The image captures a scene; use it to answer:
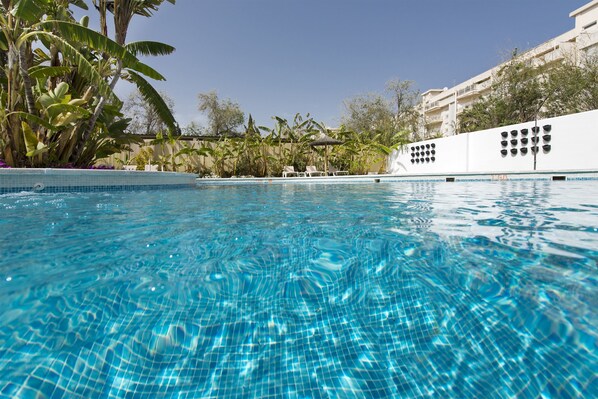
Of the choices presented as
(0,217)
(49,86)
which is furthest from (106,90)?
(0,217)

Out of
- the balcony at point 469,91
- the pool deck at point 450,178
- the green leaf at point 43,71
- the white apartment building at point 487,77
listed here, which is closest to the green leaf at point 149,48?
the green leaf at point 43,71

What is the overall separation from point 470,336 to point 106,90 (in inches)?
365

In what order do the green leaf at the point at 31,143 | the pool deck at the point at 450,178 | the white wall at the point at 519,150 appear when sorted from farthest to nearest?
the white wall at the point at 519,150 → the pool deck at the point at 450,178 → the green leaf at the point at 31,143

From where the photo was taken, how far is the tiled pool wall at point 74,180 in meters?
6.93

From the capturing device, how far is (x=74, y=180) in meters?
7.87

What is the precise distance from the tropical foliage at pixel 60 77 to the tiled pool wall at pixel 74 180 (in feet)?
2.60

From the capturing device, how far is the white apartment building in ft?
91.2

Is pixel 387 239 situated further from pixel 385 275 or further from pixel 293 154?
pixel 293 154

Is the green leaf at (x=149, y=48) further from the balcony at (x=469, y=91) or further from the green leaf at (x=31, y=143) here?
the balcony at (x=469, y=91)

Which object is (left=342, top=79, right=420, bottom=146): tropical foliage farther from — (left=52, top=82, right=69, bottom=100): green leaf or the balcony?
(left=52, top=82, right=69, bottom=100): green leaf

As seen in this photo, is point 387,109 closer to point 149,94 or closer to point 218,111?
point 218,111

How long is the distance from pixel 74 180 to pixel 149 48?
4.38 metres

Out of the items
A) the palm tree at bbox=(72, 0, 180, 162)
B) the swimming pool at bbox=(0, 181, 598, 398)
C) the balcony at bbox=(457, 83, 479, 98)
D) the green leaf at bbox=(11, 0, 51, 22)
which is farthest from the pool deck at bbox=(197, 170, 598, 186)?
the balcony at bbox=(457, 83, 479, 98)

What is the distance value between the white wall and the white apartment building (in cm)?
1031
